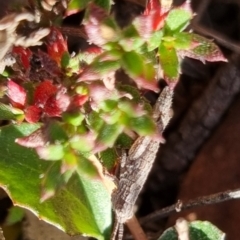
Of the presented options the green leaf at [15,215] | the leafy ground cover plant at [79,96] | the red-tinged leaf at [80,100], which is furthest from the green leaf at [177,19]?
the green leaf at [15,215]

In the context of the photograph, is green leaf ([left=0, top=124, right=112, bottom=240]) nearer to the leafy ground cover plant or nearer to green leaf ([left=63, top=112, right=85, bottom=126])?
the leafy ground cover plant

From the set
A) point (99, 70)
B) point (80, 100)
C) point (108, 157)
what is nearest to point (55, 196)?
point (108, 157)

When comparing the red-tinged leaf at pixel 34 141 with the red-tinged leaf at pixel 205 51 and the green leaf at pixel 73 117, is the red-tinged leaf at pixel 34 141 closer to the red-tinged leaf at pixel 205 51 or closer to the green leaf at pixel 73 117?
the green leaf at pixel 73 117

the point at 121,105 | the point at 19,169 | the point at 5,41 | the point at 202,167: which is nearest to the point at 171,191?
the point at 202,167

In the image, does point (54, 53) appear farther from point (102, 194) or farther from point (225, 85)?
point (225, 85)

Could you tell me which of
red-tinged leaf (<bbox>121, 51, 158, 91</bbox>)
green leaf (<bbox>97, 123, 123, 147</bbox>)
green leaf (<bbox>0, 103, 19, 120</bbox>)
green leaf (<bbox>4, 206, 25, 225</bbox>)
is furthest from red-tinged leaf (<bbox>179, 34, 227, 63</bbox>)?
green leaf (<bbox>4, 206, 25, 225</bbox>)
